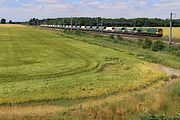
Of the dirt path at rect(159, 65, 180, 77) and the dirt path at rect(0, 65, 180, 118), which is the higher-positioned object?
the dirt path at rect(159, 65, 180, 77)

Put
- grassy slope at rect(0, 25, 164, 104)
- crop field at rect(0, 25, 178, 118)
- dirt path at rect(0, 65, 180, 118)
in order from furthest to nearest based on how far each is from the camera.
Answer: grassy slope at rect(0, 25, 164, 104), crop field at rect(0, 25, 178, 118), dirt path at rect(0, 65, 180, 118)

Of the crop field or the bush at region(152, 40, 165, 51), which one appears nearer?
the crop field

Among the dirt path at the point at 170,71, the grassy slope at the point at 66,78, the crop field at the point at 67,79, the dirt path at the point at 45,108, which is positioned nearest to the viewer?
the dirt path at the point at 45,108

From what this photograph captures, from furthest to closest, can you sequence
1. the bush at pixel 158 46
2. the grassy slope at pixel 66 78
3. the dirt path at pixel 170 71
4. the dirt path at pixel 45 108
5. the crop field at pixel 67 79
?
the bush at pixel 158 46 < the dirt path at pixel 170 71 < the grassy slope at pixel 66 78 < the crop field at pixel 67 79 < the dirt path at pixel 45 108

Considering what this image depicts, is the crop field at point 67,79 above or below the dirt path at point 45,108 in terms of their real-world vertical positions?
above

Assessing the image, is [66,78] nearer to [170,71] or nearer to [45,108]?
[45,108]

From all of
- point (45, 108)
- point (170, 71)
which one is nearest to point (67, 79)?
point (45, 108)

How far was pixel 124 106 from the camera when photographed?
70.3ft

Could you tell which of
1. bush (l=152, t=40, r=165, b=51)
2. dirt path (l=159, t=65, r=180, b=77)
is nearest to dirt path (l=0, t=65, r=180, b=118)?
dirt path (l=159, t=65, r=180, b=77)

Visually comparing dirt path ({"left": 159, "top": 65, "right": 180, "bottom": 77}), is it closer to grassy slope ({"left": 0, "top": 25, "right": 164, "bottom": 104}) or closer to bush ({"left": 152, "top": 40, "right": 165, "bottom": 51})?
grassy slope ({"left": 0, "top": 25, "right": 164, "bottom": 104})

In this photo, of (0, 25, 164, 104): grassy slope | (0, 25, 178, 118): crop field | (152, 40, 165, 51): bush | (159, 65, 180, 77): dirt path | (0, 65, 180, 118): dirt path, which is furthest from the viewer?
(152, 40, 165, 51): bush

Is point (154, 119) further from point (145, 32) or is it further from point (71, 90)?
point (145, 32)

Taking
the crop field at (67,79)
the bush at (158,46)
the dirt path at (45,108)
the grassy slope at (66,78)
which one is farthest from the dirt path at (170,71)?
the bush at (158,46)

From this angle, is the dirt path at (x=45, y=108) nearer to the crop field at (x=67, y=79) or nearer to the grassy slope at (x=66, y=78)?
the crop field at (x=67, y=79)
